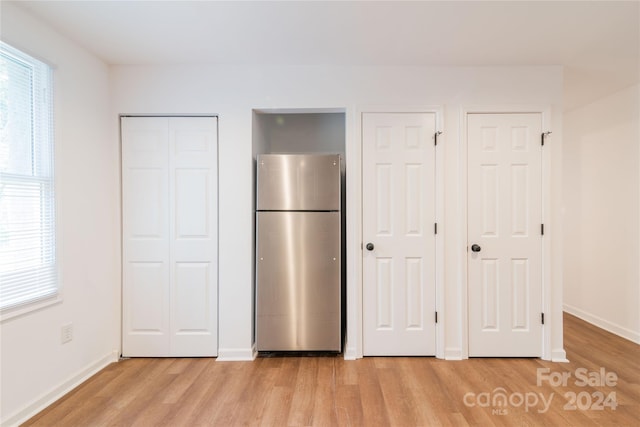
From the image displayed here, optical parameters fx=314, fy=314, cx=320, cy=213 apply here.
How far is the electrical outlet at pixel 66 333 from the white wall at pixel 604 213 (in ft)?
16.1

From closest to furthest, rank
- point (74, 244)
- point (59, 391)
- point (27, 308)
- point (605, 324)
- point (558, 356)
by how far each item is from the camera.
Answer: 1. point (27, 308)
2. point (59, 391)
3. point (74, 244)
4. point (558, 356)
5. point (605, 324)

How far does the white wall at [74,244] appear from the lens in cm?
189

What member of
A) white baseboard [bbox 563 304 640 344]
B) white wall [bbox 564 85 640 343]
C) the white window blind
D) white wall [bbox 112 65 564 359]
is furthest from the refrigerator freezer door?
white baseboard [bbox 563 304 640 344]

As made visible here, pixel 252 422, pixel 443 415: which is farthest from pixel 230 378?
pixel 443 415

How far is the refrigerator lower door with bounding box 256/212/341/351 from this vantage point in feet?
8.78

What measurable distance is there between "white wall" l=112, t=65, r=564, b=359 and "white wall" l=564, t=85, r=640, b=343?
1.15 meters

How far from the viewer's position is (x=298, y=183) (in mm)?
2672

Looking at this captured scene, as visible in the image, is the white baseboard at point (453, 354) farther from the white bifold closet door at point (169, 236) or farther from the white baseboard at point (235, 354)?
the white bifold closet door at point (169, 236)

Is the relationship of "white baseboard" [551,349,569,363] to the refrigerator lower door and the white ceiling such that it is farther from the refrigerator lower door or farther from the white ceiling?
the white ceiling

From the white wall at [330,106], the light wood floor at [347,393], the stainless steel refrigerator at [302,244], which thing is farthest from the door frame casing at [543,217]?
the stainless steel refrigerator at [302,244]

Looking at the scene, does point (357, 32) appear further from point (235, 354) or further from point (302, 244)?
point (235, 354)

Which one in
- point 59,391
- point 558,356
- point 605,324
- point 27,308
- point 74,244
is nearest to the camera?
point 27,308

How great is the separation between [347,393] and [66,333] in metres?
2.01

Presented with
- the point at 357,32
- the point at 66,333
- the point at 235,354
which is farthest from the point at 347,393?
the point at 357,32
